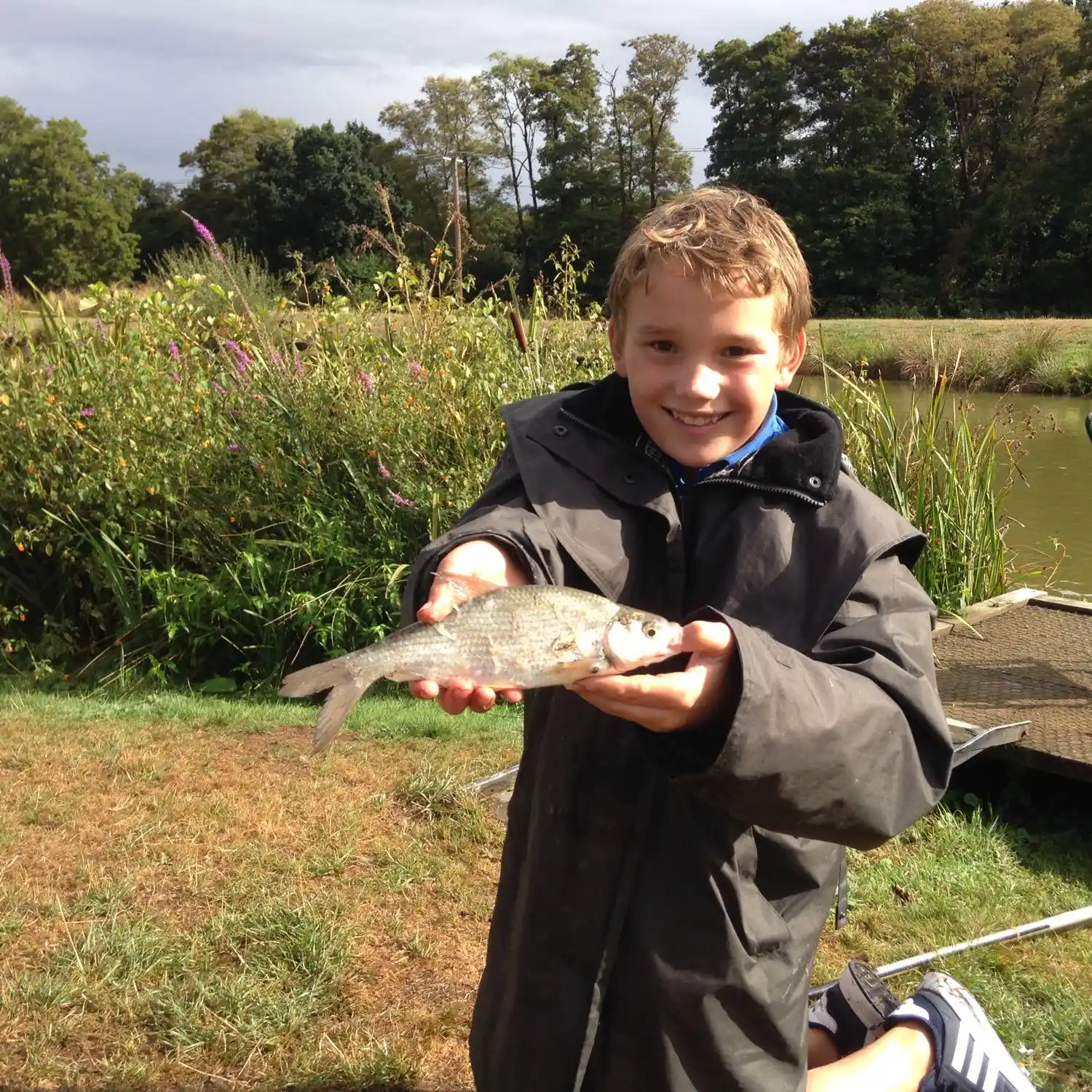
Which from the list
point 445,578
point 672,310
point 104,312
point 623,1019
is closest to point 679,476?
point 672,310

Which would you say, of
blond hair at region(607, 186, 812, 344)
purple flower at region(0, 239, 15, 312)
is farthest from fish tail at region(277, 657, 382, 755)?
purple flower at region(0, 239, 15, 312)

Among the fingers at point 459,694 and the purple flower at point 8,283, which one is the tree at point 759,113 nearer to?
the purple flower at point 8,283

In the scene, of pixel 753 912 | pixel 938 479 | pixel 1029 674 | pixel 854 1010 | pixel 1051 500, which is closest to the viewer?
pixel 753 912

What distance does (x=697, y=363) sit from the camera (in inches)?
76.3

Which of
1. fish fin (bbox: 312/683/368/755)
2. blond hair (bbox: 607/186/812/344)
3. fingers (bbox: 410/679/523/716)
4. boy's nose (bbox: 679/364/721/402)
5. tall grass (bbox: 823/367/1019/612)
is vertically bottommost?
tall grass (bbox: 823/367/1019/612)

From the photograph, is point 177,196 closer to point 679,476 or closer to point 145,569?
point 145,569

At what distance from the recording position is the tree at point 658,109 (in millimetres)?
53594

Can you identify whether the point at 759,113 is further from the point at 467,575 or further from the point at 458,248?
the point at 467,575

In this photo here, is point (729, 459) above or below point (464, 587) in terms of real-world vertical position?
above

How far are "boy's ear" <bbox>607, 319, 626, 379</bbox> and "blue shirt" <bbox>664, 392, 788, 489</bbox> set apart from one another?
0.19 m

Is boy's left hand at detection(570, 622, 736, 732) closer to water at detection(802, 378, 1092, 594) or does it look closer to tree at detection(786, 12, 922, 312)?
water at detection(802, 378, 1092, 594)

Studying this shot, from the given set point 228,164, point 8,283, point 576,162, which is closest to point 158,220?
point 228,164

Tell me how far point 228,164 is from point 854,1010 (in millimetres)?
67083

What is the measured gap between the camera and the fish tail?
1781 mm
